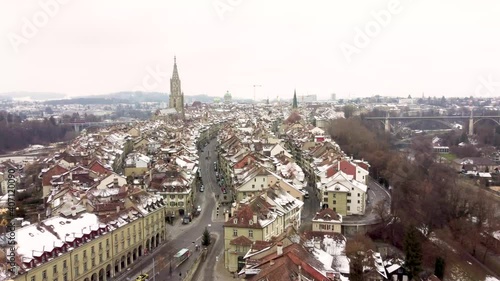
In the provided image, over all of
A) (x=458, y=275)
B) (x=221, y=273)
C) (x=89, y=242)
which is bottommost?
(x=458, y=275)

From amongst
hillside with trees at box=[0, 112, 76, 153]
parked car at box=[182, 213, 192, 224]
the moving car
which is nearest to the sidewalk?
the moving car

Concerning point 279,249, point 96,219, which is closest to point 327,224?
point 279,249

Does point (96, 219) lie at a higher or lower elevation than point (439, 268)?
higher

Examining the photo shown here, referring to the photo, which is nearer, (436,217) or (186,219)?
(436,217)

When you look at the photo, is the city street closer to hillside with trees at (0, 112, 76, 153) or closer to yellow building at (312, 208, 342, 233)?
yellow building at (312, 208, 342, 233)

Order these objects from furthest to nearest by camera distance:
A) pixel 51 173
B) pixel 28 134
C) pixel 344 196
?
pixel 28 134
pixel 51 173
pixel 344 196

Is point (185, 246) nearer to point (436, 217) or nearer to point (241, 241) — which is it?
point (241, 241)

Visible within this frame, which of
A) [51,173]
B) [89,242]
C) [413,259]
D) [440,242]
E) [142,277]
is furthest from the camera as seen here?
[51,173]
